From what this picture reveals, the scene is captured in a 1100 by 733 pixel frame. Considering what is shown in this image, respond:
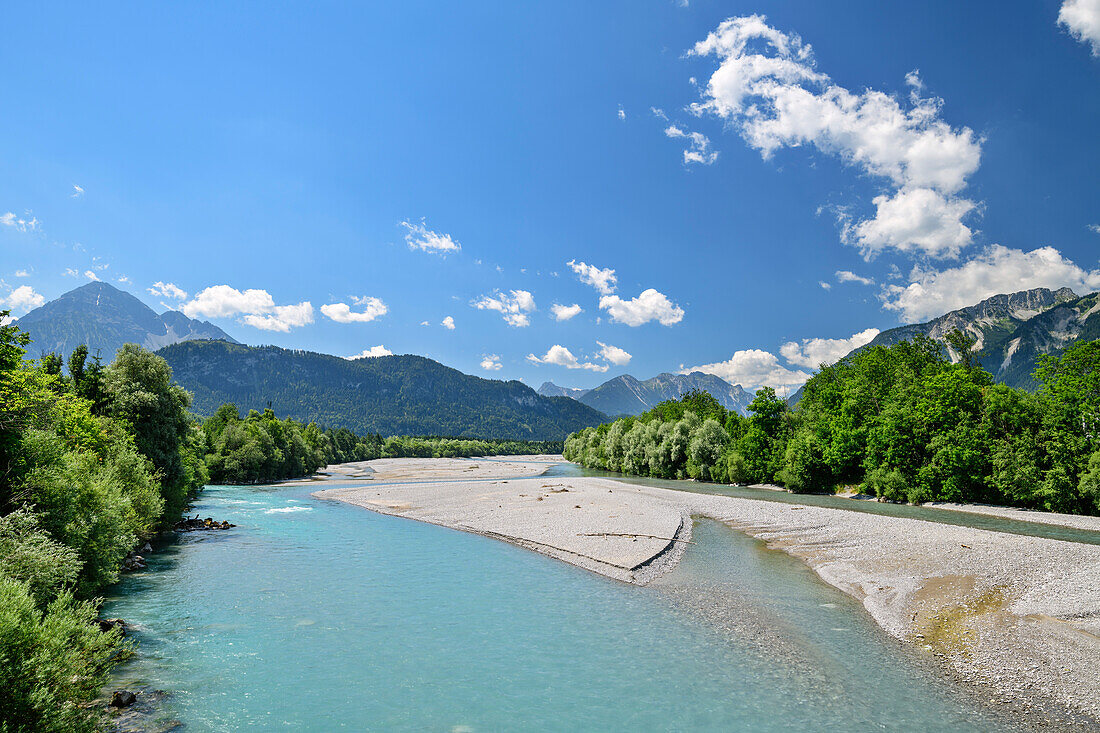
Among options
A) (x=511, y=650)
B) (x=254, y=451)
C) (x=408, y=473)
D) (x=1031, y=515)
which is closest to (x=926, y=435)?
(x=1031, y=515)

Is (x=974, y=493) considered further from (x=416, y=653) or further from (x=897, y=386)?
(x=416, y=653)

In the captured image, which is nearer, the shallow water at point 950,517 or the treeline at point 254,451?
the shallow water at point 950,517

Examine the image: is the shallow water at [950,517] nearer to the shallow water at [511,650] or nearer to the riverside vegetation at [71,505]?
the shallow water at [511,650]

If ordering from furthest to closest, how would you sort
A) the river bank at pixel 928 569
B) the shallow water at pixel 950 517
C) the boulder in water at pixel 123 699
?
the shallow water at pixel 950 517 → the river bank at pixel 928 569 → the boulder in water at pixel 123 699

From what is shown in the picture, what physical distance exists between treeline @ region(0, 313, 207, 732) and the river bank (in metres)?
19.2

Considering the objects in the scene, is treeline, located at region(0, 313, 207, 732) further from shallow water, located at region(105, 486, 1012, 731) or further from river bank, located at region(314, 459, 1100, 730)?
river bank, located at region(314, 459, 1100, 730)

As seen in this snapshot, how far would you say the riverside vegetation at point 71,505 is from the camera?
8.71m

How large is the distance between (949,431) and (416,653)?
56.9 metres

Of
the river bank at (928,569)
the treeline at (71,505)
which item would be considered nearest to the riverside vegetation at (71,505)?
the treeline at (71,505)

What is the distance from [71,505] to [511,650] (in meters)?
16.0

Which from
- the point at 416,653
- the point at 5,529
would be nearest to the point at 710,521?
the point at 416,653

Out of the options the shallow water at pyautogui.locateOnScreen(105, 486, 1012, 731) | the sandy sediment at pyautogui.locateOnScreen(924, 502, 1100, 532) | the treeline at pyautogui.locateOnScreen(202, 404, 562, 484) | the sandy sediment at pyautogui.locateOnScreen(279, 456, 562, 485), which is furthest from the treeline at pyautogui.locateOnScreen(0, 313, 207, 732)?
the sandy sediment at pyautogui.locateOnScreen(279, 456, 562, 485)

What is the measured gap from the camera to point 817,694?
13.2 meters

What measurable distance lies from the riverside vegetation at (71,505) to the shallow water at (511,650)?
224 cm
